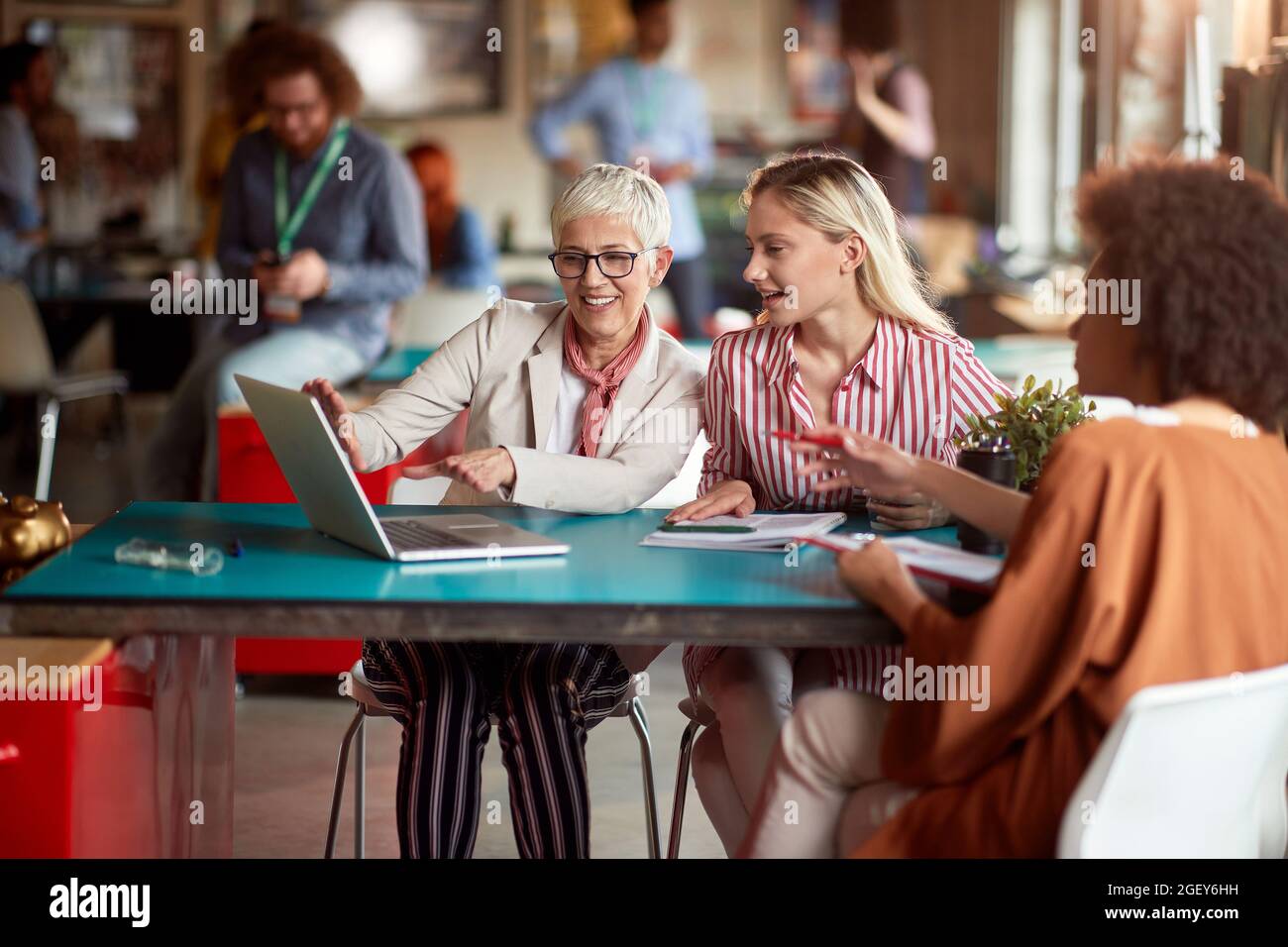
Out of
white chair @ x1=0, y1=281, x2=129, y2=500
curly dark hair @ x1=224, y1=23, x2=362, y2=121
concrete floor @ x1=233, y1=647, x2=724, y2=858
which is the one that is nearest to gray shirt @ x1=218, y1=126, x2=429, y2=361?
curly dark hair @ x1=224, y1=23, x2=362, y2=121

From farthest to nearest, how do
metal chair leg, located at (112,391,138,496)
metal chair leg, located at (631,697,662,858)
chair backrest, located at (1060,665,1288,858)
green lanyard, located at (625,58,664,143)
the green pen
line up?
metal chair leg, located at (112,391,138,496)
green lanyard, located at (625,58,664,143)
metal chair leg, located at (631,697,662,858)
the green pen
chair backrest, located at (1060,665,1288,858)

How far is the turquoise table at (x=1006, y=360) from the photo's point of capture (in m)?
4.21

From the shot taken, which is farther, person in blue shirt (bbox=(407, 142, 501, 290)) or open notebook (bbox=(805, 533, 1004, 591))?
person in blue shirt (bbox=(407, 142, 501, 290))

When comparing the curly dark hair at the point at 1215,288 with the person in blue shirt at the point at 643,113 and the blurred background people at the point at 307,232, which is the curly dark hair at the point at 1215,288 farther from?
the person in blue shirt at the point at 643,113

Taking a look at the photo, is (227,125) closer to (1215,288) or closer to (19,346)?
(19,346)

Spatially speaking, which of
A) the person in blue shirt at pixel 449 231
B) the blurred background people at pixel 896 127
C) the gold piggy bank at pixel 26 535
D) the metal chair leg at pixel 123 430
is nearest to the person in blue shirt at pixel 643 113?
the person in blue shirt at pixel 449 231

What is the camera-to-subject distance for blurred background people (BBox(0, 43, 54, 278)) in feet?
22.0

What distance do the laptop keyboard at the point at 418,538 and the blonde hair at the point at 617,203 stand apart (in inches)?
24.2

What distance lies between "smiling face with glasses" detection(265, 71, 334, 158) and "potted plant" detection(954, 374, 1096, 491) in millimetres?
2687

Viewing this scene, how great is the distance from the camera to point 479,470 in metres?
2.41

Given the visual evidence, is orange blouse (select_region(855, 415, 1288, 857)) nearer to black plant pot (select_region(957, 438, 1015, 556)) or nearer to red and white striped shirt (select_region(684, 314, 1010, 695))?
black plant pot (select_region(957, 438, 1015, 556))

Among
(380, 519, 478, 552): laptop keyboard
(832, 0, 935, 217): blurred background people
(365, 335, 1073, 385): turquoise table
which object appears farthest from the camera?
(832, 0, 935, 217): blurred background people

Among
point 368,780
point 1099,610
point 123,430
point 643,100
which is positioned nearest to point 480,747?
point 1099,610
